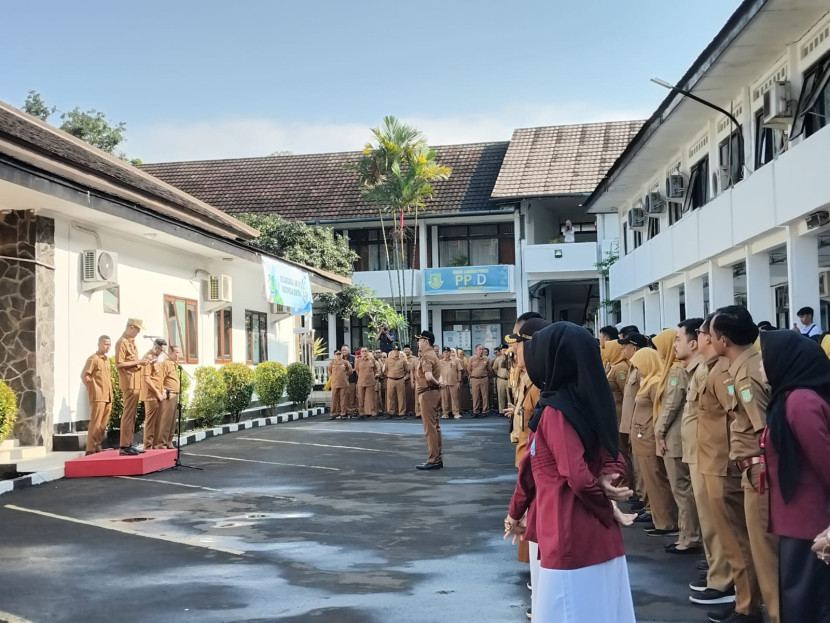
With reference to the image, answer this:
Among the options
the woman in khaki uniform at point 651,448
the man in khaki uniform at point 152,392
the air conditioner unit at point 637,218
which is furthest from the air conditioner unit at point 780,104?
the air conditioner unit at point 637,218

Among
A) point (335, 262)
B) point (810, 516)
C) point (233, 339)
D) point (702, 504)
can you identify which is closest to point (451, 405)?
point (233, 339)

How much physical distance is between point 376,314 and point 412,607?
25.7m

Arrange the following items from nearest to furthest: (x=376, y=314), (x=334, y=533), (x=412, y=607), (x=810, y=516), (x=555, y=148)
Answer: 1. (x=810, y=516)
2. (x=412, y=607)
3. (x=334, y=533)
4. (x=376, y=314)
5. (x=555, y=148)

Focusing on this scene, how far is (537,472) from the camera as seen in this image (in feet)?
12.8

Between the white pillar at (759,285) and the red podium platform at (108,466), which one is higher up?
the white pillar at (759,285)

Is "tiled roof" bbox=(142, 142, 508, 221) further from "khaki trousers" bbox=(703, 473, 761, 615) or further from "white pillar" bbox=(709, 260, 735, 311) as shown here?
"khaki trousers" bbox=(703, 473, 761, 615)

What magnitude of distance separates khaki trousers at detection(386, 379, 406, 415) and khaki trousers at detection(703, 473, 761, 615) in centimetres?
1848

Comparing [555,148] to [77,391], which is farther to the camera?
[555,148]

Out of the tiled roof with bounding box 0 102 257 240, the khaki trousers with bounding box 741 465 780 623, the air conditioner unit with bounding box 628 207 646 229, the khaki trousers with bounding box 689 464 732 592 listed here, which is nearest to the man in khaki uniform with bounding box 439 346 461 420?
the air conditioner unit with bounding box 628 207 646 229

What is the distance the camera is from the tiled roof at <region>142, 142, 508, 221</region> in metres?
34.2

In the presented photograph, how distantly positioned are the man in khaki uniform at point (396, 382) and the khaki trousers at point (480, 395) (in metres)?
1.88

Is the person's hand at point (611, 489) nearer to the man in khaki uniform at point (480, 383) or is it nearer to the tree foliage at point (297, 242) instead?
the man in khaki uniform at point (480, 383)

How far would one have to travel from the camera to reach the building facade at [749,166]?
10.9 meters

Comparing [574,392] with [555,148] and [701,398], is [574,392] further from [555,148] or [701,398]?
[555,148]
